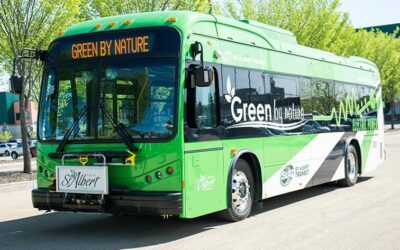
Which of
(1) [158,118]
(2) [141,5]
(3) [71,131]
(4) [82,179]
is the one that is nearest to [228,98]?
(1) [158,118]

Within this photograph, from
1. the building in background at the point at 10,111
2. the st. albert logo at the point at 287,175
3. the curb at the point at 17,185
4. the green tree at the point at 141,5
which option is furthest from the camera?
the building in background at the point at 10,111

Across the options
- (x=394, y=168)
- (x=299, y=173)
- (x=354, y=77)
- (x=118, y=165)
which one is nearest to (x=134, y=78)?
(x=118, y=165)

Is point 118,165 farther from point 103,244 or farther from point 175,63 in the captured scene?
point 175,63

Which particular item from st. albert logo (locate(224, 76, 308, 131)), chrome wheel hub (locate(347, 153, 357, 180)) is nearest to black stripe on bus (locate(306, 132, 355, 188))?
chrome wheel hub (locate(347, 153, 357, 180))

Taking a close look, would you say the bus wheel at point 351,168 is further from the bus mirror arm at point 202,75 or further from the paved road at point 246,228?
the bus mirror arm at point 202,75

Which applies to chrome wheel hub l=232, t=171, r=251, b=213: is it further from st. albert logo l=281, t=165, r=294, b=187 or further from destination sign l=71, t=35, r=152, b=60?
destination sign l=71, t=35, r=152, b=60

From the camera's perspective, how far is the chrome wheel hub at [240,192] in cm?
882

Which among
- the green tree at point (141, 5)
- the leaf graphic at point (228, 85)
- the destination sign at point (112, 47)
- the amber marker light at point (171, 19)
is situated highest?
the green tree at point (141, 5)

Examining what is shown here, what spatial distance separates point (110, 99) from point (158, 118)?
31.3 inches

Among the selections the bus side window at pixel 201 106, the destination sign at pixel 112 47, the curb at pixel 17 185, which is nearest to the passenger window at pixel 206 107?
the bus side window at pixel 201 106

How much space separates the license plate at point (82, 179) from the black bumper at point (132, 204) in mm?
143

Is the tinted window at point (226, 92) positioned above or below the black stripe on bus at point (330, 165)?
above

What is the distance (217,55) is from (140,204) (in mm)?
2520

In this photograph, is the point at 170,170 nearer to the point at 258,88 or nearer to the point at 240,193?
the point at 240,193
